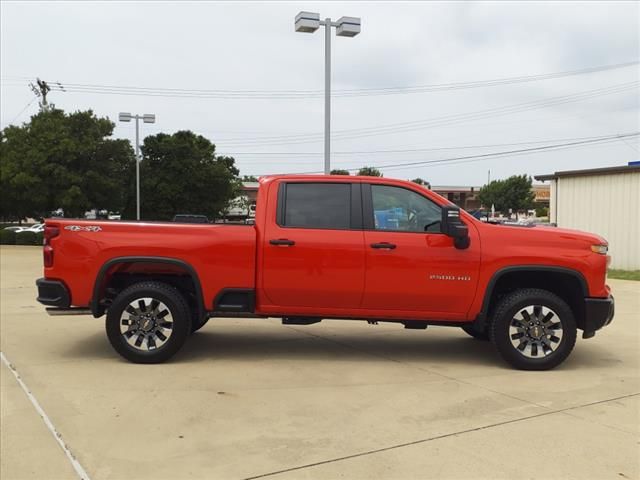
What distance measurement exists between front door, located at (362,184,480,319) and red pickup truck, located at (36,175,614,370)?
1cm

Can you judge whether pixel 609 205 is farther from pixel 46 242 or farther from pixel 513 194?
pixel 513 194

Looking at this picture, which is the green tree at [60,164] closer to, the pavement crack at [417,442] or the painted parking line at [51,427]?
the painted parking line at [51,427]

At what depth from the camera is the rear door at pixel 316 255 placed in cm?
576

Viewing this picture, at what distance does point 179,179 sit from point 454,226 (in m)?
36.6

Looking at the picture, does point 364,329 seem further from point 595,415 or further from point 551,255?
point 595,415

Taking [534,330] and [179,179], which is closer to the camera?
[534,330]

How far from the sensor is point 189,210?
134 feet

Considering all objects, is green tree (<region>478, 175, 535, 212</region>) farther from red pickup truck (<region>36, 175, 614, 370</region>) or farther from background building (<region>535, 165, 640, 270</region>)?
red pickup truck (<region>36, 175, 614, 370</region>)

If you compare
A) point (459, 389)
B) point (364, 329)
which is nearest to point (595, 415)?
point (459, 389)

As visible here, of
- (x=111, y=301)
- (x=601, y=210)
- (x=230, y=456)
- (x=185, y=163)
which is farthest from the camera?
(x=185, y=163)

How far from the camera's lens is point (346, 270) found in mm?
5750

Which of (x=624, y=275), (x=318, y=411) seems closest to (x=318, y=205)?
(x=318, y=411)

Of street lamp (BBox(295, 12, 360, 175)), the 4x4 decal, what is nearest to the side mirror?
the 4x4 decal

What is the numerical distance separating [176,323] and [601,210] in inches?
637
